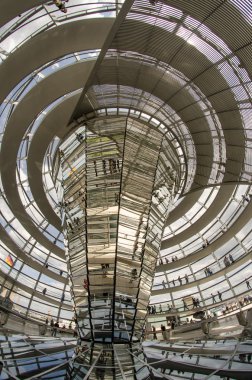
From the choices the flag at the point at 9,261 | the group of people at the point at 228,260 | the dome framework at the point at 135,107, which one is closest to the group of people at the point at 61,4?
the dome framework at the point at 135,107

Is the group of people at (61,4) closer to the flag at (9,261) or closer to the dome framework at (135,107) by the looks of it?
the dome framework at (135,107)

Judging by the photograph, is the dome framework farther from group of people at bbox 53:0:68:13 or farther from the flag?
group of people at bbox 53:0:68:13

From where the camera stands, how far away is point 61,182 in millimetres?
15641

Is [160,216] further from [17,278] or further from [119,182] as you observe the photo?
[17,278]

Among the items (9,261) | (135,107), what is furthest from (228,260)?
(9,261)

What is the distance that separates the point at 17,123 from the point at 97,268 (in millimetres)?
10071

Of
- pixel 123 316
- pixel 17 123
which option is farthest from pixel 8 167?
pixel 123 316

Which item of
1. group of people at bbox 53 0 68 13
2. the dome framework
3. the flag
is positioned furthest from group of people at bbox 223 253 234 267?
group of people at bbox 53 0 68 13

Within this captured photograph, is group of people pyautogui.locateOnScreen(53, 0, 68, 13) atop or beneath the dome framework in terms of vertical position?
atop

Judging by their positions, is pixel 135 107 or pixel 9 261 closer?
pixel 135 107

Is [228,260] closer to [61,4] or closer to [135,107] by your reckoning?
[135,107]

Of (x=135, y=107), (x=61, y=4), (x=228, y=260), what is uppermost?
(x=61, y=4)

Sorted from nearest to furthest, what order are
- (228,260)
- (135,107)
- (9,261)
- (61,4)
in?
(61,4) < (135,107) < (9,261) < (228,260)

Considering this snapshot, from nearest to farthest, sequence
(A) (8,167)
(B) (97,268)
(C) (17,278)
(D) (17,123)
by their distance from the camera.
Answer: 1. (B) (97,268)
2. (D) (17,123)
3. (A) (8,167)
4. (C) (17,278)
